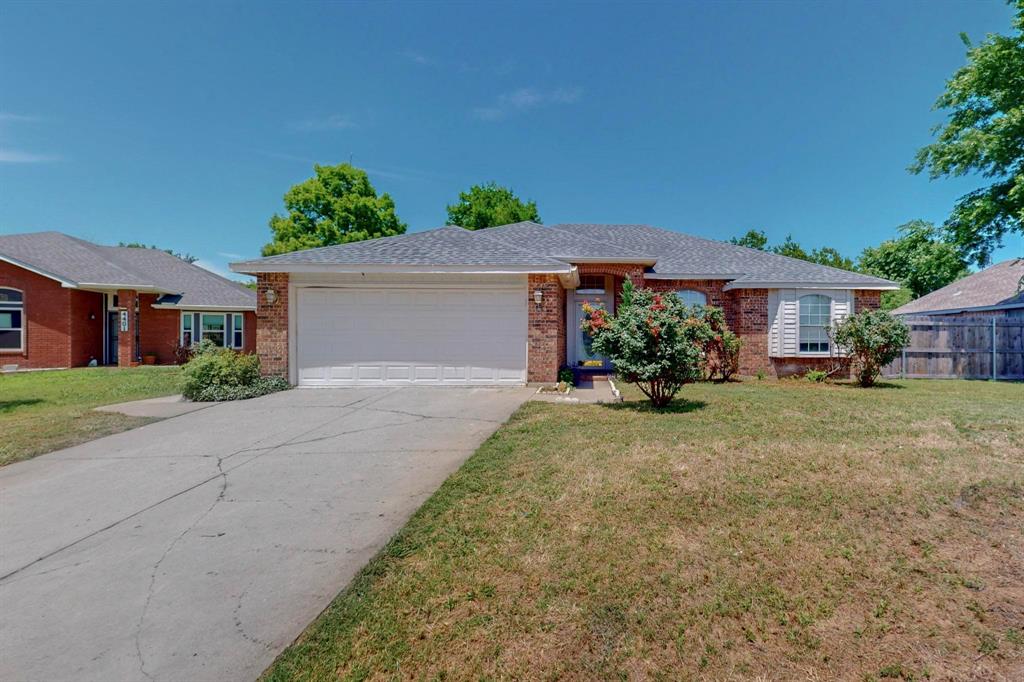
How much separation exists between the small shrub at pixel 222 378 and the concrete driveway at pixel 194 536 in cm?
239

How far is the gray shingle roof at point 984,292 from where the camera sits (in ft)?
51.0

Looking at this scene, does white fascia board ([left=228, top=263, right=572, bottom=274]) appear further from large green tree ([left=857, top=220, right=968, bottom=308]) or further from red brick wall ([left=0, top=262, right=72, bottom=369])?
large green tree ([left=857, top=220, right=968, bottom=308])

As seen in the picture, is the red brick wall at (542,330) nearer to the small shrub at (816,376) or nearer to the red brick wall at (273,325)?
the red brick wall at (273,325)

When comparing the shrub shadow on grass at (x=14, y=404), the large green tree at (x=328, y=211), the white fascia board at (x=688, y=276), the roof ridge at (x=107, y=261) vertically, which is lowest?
the shrub shadow on grass at (x=14, y=404)

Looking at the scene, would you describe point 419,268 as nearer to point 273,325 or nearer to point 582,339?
point 273,325

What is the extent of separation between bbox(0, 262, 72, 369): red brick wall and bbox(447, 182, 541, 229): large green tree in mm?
20953

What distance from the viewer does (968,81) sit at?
13539mm

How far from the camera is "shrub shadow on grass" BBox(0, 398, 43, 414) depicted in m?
7.87

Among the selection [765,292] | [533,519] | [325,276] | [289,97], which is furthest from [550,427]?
[289,97]

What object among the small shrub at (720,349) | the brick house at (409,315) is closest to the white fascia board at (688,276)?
the small shrub at (720,349)

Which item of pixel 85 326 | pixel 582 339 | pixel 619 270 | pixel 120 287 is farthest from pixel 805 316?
pixel 85 326

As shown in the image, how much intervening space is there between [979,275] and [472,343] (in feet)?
80.0

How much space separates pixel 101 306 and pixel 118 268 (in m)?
1.71

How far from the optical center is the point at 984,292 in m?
17.0
